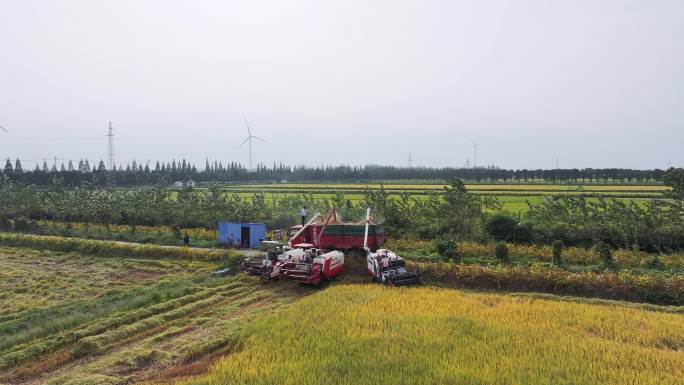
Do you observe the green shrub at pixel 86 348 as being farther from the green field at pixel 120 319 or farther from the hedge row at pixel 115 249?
the hedge row at pixel 115 249

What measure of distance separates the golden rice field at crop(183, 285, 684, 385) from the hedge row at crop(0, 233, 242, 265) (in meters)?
11.0

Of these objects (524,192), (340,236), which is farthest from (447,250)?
(524,192)

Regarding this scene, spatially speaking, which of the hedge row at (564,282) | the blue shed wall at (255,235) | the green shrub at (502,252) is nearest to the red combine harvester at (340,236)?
the hedge row at (564,282)

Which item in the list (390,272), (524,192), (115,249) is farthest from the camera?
(524,192)

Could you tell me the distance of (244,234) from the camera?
2873 cm

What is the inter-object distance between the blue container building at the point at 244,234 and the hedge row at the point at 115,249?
2.32m

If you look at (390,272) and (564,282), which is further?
(390,272)

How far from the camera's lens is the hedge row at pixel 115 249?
998 inches

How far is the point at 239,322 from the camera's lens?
47.3 ft

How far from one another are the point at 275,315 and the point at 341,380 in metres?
5.16

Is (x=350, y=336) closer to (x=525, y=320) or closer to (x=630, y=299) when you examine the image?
(x=525, y=320)

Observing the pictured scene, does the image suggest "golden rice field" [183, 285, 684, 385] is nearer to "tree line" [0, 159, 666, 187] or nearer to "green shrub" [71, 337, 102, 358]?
"green shrub" [71, 337, 102, 358]

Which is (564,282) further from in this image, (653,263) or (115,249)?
(115,249)

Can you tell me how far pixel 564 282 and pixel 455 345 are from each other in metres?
7.88
